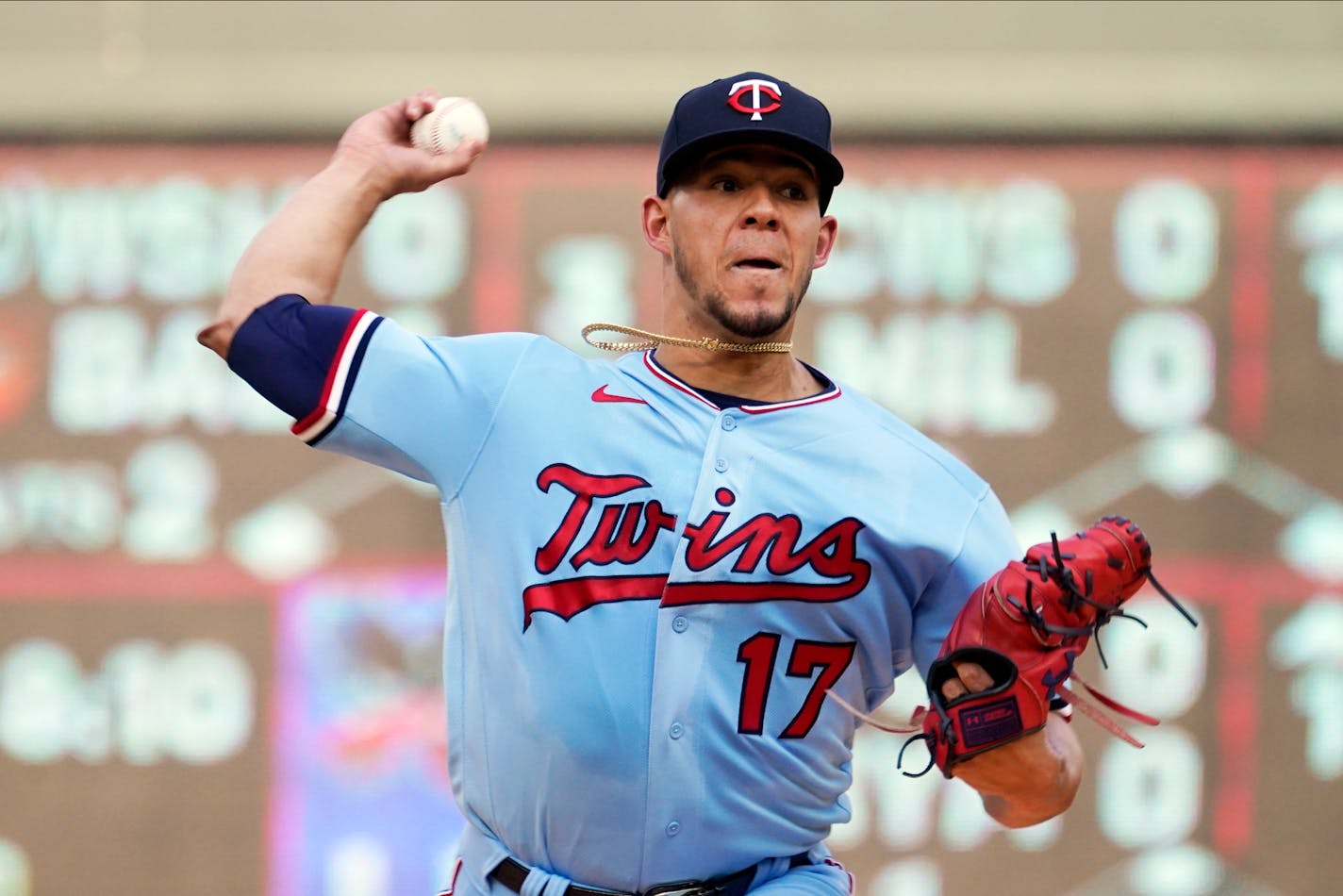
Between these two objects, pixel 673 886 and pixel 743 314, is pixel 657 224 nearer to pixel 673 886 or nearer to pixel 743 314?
pixel 743 314

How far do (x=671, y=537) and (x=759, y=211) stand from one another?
17.7 inches

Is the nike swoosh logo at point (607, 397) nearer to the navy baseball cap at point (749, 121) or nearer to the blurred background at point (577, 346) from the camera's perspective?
the navy baseball cap at point (749, 121)

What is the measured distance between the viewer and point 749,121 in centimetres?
233

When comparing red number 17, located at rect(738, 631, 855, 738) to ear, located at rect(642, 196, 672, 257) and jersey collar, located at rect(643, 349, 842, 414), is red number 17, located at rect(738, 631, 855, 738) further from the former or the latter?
ear, located at rect(642, 196, 672, 257)

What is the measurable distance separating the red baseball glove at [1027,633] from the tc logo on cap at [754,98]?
676 millimetres

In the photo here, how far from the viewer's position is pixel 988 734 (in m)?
2.08

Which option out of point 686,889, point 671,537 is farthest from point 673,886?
point 671,537

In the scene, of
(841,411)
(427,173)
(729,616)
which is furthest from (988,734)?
(427,173)

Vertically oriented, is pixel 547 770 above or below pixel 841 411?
below

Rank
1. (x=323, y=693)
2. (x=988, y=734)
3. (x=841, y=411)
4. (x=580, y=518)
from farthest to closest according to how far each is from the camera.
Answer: (x=323, y=693) < (x=841, y=411) < (x=580, y=518) < (x=988, y=734)

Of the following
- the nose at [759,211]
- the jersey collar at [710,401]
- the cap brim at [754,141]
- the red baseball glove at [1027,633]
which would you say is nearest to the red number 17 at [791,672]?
the red baseball glove at [1027,633]

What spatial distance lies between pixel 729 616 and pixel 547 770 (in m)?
0.29

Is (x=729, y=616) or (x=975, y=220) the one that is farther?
(x=975, y=220)

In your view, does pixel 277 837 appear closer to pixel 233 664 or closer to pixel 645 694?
pixel 233 664
